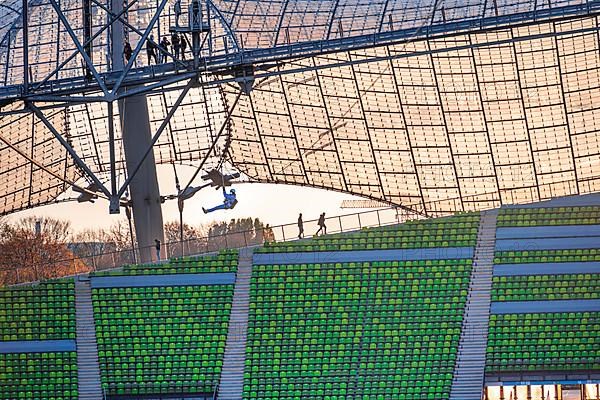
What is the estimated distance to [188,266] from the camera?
5031cm

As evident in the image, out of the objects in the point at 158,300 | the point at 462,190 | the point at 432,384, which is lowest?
the point at 432,384

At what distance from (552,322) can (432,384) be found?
14.5ft

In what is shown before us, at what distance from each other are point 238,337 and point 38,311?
A: 6426 mm

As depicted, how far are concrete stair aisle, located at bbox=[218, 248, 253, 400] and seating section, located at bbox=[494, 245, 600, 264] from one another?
8.09 m

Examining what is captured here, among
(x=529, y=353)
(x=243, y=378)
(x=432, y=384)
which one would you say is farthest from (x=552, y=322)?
(x=243, y=378)

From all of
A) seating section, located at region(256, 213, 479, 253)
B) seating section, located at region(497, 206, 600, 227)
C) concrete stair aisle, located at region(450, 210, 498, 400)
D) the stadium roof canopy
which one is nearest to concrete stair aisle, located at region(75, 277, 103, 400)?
the stadium roof canopy

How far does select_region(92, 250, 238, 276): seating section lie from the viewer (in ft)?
165

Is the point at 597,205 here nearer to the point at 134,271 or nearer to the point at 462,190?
the point at 462,190

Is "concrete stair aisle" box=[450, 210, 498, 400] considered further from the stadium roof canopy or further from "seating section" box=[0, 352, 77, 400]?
"seating section" box=[0, 352, 77, 400]

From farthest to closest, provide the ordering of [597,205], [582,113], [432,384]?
[582,113] → [597,205] → [432,384]

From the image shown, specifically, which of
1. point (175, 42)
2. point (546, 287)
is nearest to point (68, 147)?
point (175, 42)

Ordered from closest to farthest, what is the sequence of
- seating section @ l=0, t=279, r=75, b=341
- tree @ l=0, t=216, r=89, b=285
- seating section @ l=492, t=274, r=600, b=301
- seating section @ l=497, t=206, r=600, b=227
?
seating section @ l=0, t=279, r=75, b=341, seating section @ l=492, t=274, r=600, b=301, seating section @ l=497, t=206, r=600, b=227, tree @ l=0, t=216, r=89, b=285

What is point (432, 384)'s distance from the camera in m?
47.7

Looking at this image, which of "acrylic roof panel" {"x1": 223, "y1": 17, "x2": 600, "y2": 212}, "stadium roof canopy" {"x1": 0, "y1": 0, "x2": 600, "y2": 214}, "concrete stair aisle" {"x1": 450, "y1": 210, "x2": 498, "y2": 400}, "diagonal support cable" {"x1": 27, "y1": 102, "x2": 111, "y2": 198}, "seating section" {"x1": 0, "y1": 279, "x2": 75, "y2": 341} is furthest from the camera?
"acrylic roof panel" {"x1": 223, "y1": 17, "x2": 600, "y2": 212}
